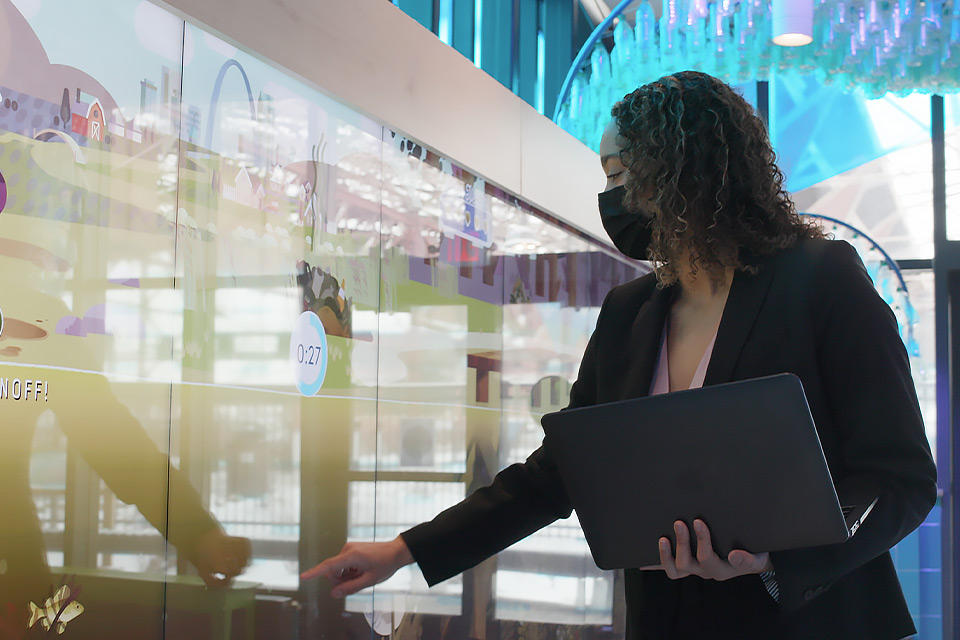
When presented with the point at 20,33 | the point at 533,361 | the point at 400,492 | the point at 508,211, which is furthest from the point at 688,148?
the point at 533,361

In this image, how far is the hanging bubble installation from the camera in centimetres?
430

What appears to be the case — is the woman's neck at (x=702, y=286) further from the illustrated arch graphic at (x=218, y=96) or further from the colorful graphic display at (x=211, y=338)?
the illustrated arch graphic at (x=218, y=96)

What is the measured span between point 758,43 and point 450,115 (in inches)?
60.6

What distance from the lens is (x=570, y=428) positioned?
140 cm

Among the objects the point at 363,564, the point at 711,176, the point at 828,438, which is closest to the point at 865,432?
the point at 828,438

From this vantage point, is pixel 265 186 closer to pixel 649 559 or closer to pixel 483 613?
pixel 649 559

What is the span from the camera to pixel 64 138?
6.62 feet

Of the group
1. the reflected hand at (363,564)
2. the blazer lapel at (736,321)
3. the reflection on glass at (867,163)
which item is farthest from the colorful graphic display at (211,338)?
the reflection on glass at (867,163)

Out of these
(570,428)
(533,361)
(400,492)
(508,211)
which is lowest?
(400,492)

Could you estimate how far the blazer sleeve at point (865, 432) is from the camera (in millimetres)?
1330

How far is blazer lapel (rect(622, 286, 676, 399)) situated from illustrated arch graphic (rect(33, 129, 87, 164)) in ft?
4.02

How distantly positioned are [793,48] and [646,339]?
331 centimetres

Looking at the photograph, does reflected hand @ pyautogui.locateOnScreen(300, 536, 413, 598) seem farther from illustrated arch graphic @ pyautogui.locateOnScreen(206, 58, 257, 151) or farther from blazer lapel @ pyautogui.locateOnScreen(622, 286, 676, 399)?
illustrated arch graphic @ pyautogui.locateOnScreen(206, 58, 257, 151)

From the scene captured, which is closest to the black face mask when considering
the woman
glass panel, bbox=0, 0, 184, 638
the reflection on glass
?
the woman
